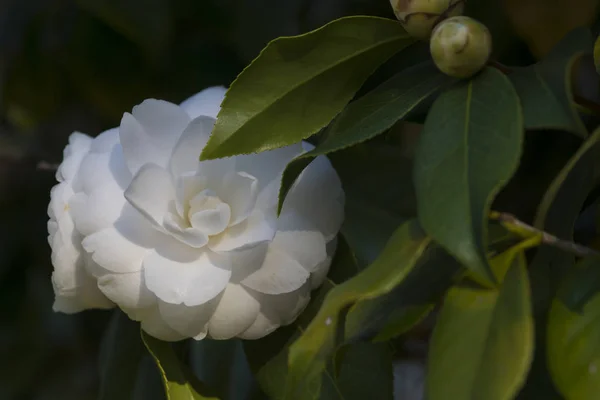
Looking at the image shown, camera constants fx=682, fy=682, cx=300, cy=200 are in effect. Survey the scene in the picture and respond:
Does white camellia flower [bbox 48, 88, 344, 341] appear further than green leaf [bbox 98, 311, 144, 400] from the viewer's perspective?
No

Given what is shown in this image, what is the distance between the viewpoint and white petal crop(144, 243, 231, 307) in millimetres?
415

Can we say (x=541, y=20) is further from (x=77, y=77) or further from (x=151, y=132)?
(x=77, y=77)

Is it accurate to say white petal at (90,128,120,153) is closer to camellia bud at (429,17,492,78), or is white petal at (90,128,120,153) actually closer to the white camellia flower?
the white camellia flower

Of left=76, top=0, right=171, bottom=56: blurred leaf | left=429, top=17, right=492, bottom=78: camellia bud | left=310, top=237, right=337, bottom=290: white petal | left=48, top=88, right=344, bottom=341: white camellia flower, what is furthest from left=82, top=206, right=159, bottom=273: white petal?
left=76, top=0, right=171, bottom=56: blurred leaf

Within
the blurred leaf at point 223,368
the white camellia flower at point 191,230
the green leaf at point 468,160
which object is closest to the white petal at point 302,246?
the white camellia flower at point 191,230

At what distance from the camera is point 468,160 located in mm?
357

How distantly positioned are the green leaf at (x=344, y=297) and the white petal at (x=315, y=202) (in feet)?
0.27

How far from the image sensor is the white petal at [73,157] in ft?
1.60

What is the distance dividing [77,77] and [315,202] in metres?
0.51

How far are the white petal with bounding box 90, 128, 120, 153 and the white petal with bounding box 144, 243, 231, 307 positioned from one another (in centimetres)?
9

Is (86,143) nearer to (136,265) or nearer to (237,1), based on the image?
(136,265)

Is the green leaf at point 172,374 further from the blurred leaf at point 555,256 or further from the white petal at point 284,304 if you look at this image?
the blurred leaf at point 555,256

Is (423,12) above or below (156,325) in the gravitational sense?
above

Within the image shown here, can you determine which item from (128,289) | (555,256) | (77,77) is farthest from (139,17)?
(555,256)
